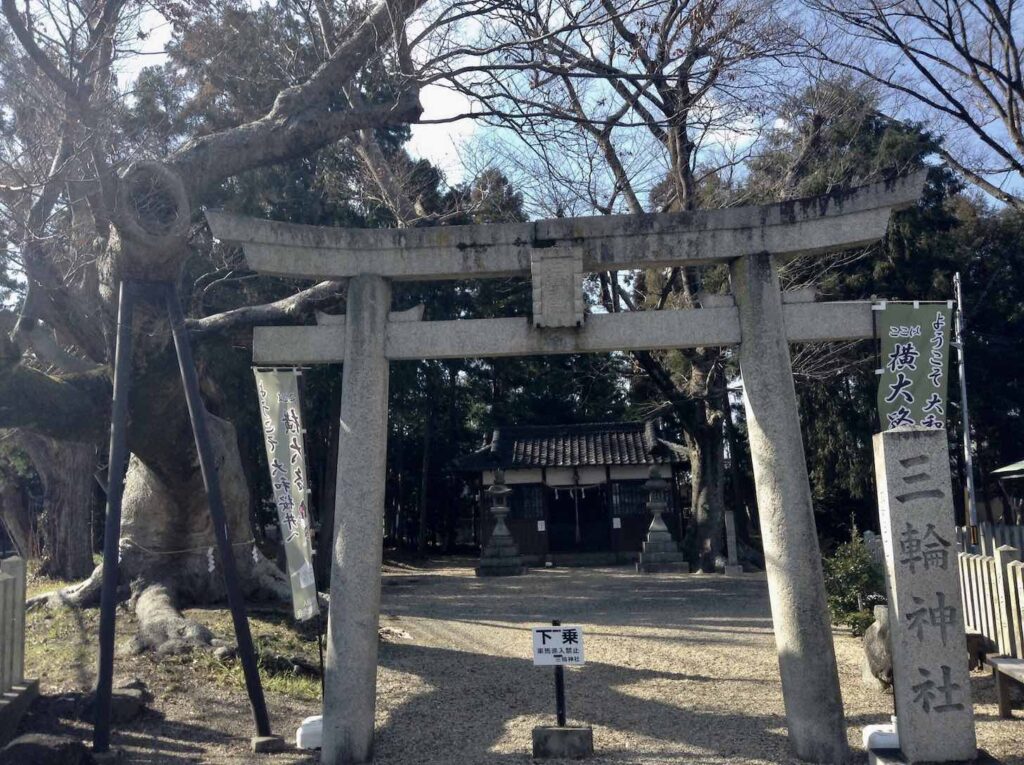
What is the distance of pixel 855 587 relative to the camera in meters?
10.1

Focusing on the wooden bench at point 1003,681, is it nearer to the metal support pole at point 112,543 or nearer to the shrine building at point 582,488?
the metal support pole at point 112,543

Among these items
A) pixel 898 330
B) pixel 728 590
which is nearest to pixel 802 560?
pixel 898 330

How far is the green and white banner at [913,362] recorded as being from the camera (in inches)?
292

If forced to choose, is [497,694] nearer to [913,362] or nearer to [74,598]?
[913,362]

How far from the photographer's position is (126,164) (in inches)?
384

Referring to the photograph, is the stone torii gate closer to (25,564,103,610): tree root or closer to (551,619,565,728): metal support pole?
(551,619,565,728): metal support pole

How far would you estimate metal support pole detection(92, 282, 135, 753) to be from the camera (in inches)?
246

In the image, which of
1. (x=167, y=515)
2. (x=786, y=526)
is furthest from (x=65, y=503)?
(x=786, y=526)

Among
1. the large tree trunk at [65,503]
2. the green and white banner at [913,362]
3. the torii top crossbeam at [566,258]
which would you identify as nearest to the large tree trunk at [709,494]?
the green and white banner at [913,362]

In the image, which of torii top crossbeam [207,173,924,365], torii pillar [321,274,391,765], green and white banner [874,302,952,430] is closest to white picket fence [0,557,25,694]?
torii pillar [321,274,391,765]

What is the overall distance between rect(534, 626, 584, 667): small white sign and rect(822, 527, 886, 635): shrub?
15.0ft

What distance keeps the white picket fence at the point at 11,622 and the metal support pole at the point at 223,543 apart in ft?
4.74

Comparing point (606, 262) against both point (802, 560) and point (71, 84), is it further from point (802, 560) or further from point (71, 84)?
point (71, 84)

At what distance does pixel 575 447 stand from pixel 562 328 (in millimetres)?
19508
